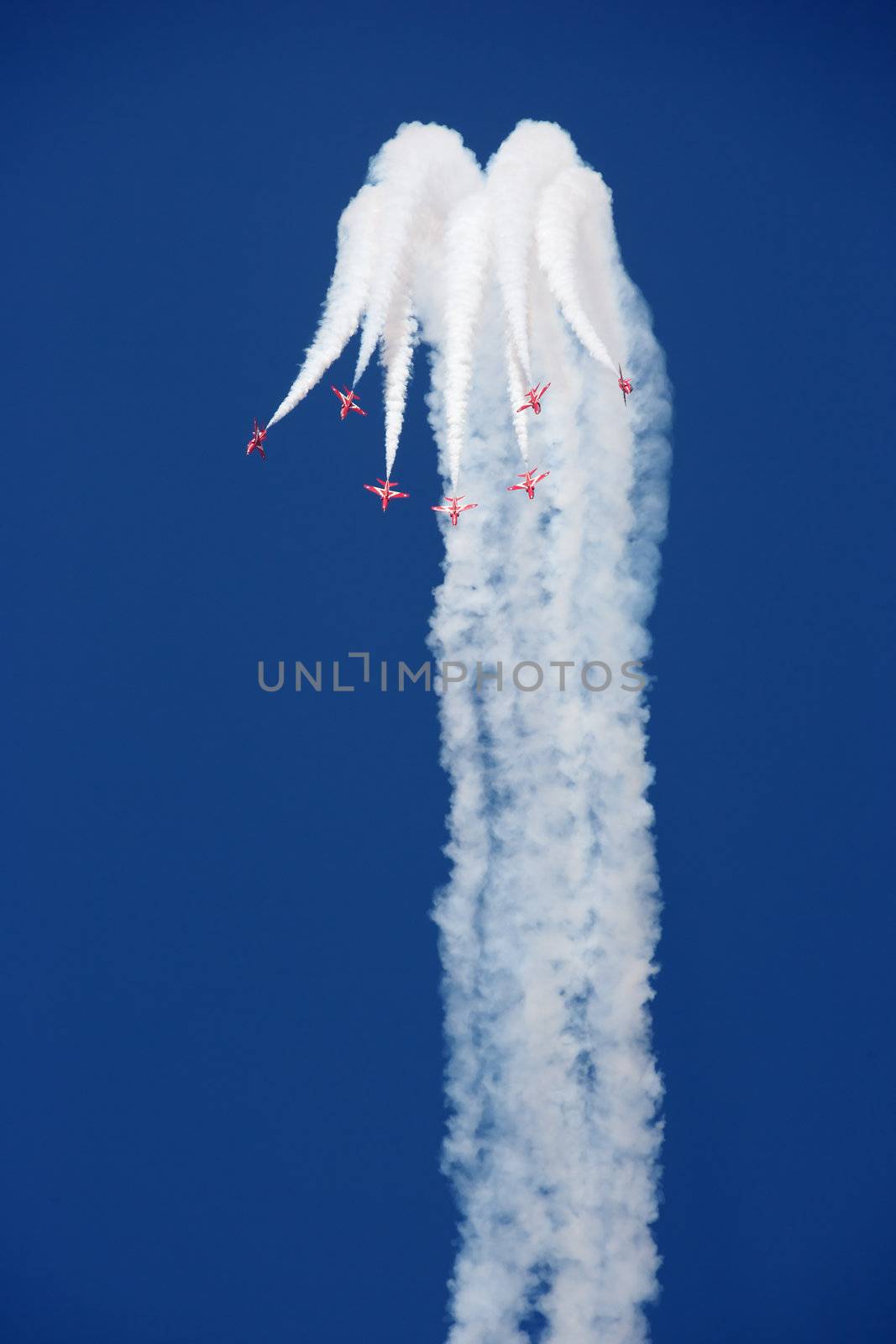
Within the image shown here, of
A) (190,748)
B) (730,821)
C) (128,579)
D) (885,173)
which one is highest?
(885,173)

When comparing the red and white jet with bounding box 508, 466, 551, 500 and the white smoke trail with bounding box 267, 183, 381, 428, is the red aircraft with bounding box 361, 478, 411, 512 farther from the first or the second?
the red and white jet with bounding box 508, 466, 551, 500

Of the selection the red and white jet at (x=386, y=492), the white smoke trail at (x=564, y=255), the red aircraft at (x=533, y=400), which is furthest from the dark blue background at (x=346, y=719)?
the red aircraft at (x=533, y=400)

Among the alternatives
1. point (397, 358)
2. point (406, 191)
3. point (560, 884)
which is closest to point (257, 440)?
point (397, 358)

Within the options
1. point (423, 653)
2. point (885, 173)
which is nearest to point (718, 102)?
point (885, 173)

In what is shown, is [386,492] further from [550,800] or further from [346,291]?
[550,800]

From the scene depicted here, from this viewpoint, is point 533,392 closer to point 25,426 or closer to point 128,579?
point 128,579

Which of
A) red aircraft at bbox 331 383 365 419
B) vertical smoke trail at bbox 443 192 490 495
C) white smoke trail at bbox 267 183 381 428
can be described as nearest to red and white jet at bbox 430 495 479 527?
vertical smoke trail at bbox 443 192 490 495
